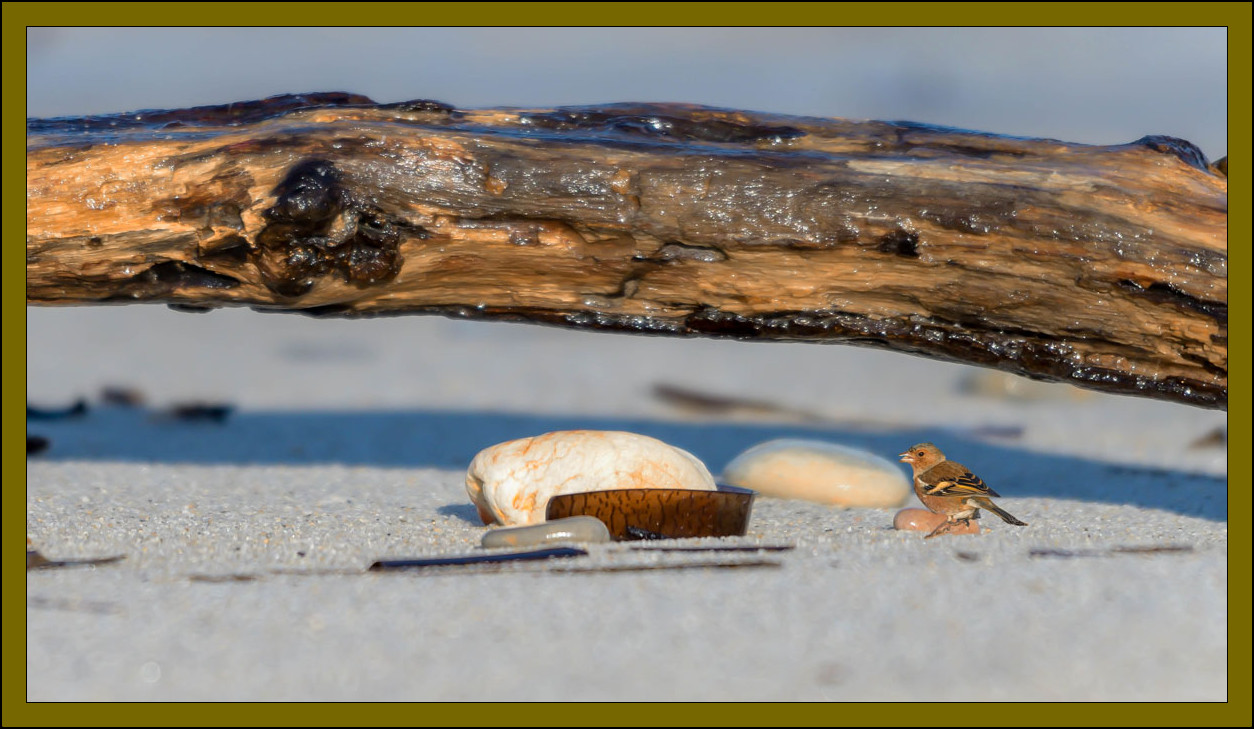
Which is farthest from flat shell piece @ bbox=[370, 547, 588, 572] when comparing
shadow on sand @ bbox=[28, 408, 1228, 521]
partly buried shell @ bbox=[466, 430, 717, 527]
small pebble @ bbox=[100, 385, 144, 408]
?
small pebble @ bbox=[100, 385, 144, 408]

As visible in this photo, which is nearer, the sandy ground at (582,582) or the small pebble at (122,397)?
the sandy ground at (582,582)

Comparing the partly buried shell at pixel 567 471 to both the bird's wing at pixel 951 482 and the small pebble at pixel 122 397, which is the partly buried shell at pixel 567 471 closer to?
the bird's wing at pixel 951 482

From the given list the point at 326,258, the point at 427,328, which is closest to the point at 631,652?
the point at 326,258

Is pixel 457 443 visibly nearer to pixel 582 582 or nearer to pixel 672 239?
pixel 672 239

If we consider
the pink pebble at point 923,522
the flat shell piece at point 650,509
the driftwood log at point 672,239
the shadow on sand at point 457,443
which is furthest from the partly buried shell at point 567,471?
the shadow on sand at point 457,443

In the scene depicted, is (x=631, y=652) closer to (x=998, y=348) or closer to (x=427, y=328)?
(x=998, y=348)

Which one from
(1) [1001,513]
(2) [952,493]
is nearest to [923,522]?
(2) [952,493]
